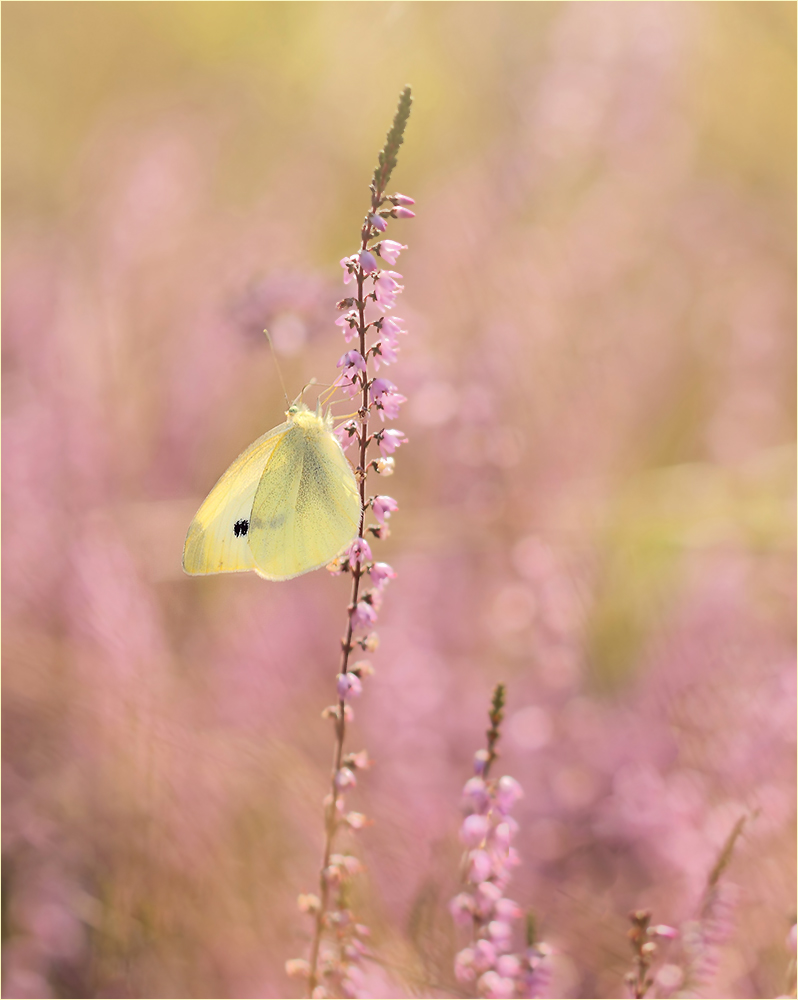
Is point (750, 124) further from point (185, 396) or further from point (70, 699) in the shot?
point (70, 699)

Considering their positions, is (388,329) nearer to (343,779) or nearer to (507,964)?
(343,779)

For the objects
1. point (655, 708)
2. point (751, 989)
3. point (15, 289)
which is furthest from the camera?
point (15, 289)

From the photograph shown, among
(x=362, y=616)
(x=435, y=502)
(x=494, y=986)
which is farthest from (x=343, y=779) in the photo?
(x=435, y=502)

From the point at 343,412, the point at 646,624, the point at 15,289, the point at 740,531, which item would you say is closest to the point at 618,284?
the point at 740,531

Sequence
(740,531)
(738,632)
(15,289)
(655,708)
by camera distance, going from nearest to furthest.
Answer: (655,708)
(738,632)
(740,531)
(15,289)

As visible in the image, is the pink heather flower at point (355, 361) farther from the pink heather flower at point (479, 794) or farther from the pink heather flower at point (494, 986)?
the pink heather flower at point (494, 986)

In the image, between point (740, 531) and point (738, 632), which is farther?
point (740, 531)
